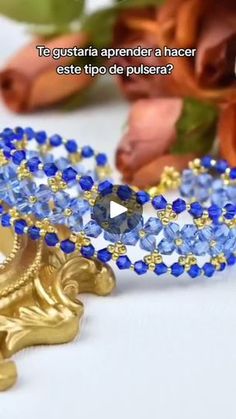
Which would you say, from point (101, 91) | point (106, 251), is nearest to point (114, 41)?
point (101, 91)

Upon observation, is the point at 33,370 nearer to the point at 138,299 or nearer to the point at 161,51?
the point at 138,299

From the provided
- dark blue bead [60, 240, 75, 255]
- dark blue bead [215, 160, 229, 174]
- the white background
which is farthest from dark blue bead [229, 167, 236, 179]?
dark blue bead [60, 240, 75, 255]

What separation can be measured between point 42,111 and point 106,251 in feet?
1.38

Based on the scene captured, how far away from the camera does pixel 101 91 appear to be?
4.15 ft

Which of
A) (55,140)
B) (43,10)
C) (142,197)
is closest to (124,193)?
(142,197)

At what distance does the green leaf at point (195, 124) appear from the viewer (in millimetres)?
990

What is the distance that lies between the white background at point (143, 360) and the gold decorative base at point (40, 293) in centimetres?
1

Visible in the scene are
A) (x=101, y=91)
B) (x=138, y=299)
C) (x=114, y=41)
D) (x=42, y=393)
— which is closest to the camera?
(x=42, y=393)

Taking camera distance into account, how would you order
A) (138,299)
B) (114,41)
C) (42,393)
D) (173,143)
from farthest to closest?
(114,41)
(173,143)
(138,299)
(42,393)

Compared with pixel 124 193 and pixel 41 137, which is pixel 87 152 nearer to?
pixel 41 137

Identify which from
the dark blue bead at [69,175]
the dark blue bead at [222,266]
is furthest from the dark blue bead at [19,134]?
the dark blue bead at [222,266]

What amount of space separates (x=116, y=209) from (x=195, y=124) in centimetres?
22

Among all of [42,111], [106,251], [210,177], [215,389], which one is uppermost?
[42,111]

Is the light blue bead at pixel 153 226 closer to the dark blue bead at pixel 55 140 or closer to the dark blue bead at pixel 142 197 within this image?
the dark blue bead at pixel 142 197
